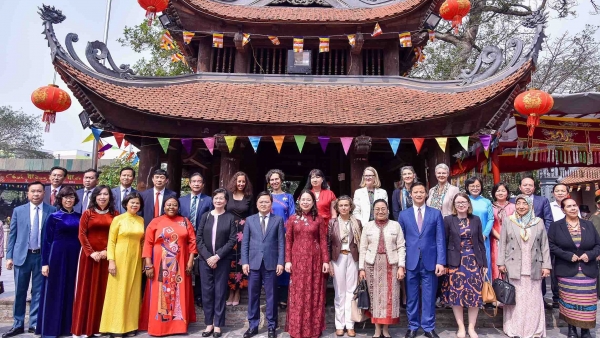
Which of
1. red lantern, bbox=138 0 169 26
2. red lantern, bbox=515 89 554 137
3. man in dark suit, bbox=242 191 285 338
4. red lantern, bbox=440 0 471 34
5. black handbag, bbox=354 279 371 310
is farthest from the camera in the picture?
red lantern, bbox=440 0 471 34

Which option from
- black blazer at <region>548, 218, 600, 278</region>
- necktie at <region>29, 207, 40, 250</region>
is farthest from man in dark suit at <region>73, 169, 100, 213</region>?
black blazer at <region>548, 218, 600, 278</region>

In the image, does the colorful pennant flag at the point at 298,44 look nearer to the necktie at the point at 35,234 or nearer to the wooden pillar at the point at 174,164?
the wooden pillar at the point at 174,164

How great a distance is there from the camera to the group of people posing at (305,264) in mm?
4527

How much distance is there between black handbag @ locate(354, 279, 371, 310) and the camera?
4371 millimetres

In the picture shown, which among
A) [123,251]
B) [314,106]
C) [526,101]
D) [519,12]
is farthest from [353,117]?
[519,12]

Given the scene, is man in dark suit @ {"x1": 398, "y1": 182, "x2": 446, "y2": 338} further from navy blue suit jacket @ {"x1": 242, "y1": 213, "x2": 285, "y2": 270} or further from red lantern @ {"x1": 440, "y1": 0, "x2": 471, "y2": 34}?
red lantern @ {"x1": 440, "y1": 0, "x2": 471, "y2": 34}

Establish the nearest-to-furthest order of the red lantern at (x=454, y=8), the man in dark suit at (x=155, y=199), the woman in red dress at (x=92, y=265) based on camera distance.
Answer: the woman in red dress at (x=92, y=265) → the man in dark suit at (x=155, y=199) → the red lantern at (x=454, y=8)

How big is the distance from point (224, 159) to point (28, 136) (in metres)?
39.7

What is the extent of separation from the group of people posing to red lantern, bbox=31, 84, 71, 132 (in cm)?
267

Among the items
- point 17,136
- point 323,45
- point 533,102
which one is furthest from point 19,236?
point 17,136

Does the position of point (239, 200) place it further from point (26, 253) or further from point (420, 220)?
point (26, 253)

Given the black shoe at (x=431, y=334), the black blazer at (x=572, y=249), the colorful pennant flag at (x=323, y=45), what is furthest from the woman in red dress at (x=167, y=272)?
the colorful pennant flag at (x=323, y=45)

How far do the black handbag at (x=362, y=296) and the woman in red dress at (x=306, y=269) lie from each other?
0.40m

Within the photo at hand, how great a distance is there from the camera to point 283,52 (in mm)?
8789
